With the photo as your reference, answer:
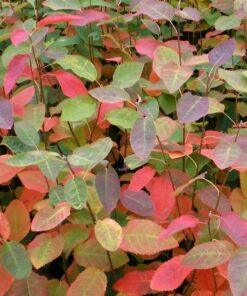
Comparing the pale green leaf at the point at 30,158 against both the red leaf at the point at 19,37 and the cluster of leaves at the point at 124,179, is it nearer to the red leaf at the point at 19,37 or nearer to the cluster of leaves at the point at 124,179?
the cluster of leaves at the point at 124,179

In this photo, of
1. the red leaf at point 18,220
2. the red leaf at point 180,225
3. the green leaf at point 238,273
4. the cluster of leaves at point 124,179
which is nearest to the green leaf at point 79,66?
the cluster of leaves at point 124,179

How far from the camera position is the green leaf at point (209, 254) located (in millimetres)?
848

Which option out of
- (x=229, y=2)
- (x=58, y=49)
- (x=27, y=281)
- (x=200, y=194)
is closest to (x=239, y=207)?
(x=200, y=194)

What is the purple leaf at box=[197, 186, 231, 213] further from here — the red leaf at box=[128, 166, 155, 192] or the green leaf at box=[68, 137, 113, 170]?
the green leaf at box=[68, 137, 113, 170]

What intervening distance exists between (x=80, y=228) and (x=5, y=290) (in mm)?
188

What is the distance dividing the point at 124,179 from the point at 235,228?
390 millimetres

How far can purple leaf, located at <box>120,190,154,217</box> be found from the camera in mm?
1008

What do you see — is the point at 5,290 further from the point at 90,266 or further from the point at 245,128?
the point at 245,128

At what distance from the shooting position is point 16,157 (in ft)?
2.96

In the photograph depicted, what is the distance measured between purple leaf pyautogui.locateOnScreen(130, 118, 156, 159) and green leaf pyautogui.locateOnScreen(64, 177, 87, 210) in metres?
0.11

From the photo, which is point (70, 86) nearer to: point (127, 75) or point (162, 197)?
point (127, 75)

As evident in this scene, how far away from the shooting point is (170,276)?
90 cm

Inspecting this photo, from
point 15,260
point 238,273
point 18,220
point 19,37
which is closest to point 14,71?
point 19,37

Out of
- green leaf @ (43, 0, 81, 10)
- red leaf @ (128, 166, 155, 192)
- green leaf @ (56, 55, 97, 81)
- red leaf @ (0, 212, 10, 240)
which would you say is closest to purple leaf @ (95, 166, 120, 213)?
red leaf @ (128, 166, 155, 192)
